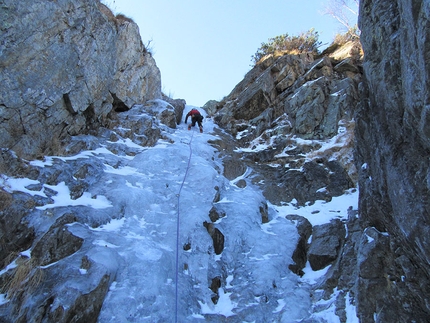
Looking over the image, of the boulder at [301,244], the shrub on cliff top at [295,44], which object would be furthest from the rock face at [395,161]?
the shrub on cliff top at [295,44]

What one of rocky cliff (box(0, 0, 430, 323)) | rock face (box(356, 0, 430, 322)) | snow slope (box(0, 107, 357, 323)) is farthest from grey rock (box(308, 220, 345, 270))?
rock face (box(356, 0, 430, 322))

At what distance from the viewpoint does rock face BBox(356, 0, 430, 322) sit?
3836 mm

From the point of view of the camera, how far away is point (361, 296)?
5.20 meters

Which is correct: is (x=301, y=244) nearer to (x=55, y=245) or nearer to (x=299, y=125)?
(x=55, y=245)

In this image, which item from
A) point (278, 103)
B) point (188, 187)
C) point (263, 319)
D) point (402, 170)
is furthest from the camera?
point (278, 103)

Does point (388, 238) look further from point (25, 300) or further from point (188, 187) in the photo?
point (25, 300)

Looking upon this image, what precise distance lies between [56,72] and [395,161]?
8.31 meters

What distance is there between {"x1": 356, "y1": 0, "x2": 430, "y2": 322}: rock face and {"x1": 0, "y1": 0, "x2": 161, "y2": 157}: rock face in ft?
23.9

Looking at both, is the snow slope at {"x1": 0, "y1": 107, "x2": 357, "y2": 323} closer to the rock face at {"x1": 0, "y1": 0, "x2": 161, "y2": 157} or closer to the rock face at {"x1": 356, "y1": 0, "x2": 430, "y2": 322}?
the rock face at {"x1": 356, "y1": 0, "x2": 430, "y2": 322}

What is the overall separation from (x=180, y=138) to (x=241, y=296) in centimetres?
695

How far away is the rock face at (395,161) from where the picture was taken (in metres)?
3.84

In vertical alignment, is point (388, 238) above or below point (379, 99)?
below

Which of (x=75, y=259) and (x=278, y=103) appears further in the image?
(x=278, y=103)

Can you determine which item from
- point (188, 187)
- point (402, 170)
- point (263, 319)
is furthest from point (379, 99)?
point (188, 187)
